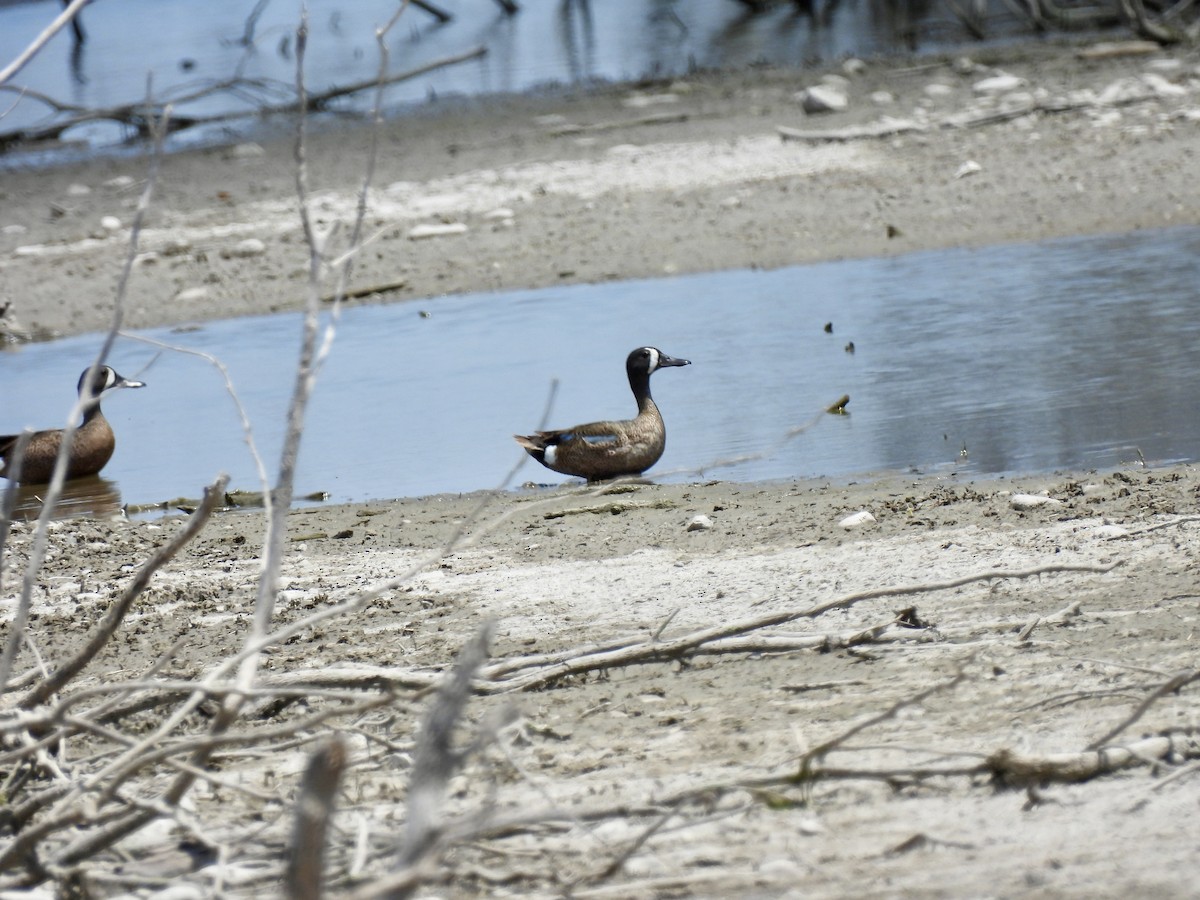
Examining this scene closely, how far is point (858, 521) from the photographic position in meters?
6.09

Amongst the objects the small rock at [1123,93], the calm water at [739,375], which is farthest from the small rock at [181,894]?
the small rock at [1123,93]

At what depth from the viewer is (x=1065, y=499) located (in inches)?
239

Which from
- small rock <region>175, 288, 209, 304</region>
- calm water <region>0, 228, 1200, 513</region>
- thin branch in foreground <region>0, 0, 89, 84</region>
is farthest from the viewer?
small rock <region>175, 288, 209, 304</region>

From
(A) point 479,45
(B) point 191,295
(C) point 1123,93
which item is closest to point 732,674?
(B) point 191,295

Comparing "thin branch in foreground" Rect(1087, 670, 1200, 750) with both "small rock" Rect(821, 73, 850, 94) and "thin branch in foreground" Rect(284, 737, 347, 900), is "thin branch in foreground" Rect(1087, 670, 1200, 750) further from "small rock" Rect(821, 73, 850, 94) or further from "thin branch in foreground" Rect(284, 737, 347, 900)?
"small rock" Rect(821, 73, 850, 94)

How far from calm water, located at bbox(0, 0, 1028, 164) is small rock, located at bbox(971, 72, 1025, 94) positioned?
4546mm

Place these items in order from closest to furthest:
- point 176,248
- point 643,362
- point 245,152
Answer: point 643,362, point 176,248, point 245,152

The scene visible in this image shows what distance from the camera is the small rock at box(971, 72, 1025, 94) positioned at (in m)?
16.3

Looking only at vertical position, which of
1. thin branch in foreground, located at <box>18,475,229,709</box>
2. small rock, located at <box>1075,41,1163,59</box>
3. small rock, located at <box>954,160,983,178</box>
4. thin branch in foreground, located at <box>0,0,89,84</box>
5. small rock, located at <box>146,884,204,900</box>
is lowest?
small rock, located at <box>954,160,983,178</box>

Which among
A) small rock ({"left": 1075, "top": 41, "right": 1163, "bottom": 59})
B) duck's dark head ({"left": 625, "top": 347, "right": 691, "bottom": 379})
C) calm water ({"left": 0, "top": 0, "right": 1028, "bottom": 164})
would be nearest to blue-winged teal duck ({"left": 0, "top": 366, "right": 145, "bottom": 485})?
duck's dark head ({"left": 625, "top": 347, "right": 691, "bottom": 379})

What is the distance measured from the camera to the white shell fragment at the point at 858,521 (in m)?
6.06

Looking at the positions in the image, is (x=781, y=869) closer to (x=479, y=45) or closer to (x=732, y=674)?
(x=732, y=674)

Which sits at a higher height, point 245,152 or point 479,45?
point 479,45

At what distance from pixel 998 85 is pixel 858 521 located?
11.4 metres
